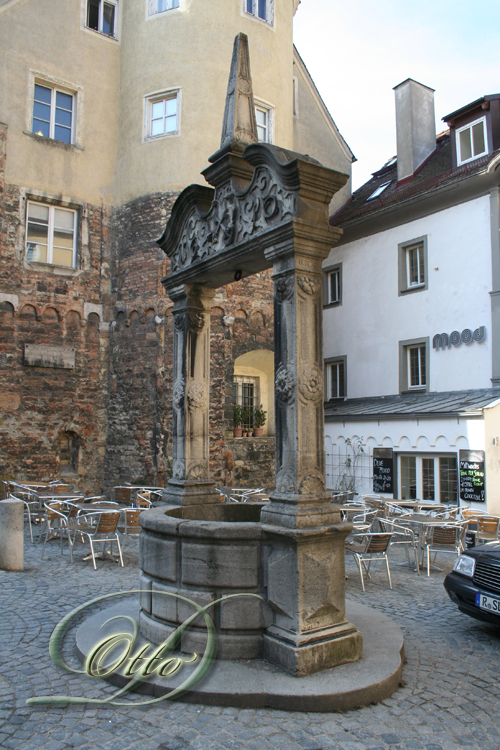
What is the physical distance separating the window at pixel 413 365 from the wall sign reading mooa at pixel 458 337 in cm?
46

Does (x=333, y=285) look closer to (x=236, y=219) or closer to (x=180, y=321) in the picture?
(x=180, y=321)

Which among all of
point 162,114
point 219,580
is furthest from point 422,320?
point 219,580

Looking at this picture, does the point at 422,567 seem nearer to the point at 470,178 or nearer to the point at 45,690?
the point at 45,690

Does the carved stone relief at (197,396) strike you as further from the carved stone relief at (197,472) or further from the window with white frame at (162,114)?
the window with white frame at (162,114)

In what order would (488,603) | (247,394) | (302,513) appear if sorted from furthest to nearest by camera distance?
(247,394), (488,603), (302,513)

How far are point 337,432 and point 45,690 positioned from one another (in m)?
12.0

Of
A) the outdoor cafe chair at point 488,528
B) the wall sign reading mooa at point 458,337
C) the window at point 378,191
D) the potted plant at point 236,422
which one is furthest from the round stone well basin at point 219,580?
the window at point 378,191

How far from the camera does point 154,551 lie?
4.76 meters

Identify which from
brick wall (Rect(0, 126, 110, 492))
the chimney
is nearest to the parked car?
brick wall (Rect(0, 126, 110, 492))

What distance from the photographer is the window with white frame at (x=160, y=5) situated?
15402 millimetres

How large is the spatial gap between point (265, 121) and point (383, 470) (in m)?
9.59

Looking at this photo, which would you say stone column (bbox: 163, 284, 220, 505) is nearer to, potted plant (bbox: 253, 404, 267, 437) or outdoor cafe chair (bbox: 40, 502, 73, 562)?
outdoor cafe chair (bbox: 40, 502, 73, 562)

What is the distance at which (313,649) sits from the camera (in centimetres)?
407

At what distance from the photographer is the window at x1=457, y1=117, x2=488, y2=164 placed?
15.5m
